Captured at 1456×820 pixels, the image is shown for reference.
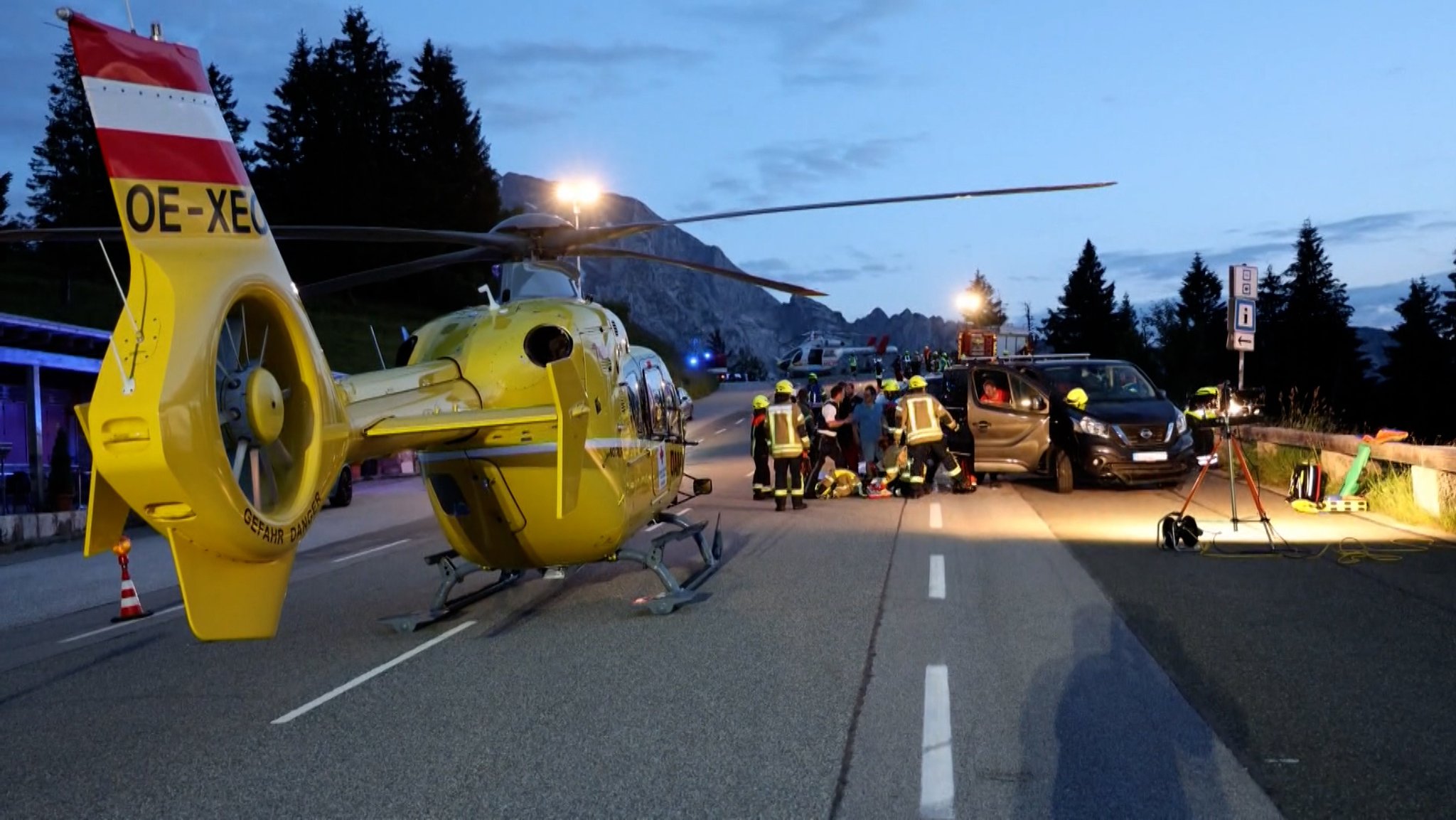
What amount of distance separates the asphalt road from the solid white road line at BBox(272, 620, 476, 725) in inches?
1.4

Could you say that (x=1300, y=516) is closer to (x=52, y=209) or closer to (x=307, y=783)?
(x=307, y=783)

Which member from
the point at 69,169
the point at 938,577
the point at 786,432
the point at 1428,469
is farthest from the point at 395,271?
the point at 69,169

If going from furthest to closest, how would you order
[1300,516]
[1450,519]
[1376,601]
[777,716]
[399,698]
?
[1300,516] < [1450,519] < [1376,601] < [399,698] < [777,716]

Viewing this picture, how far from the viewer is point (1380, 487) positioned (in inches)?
625

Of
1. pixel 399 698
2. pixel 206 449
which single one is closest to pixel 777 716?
pixel 399 698

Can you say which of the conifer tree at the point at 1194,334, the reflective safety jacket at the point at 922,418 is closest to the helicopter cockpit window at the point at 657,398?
the reflective safety jacket at the point at 922,418

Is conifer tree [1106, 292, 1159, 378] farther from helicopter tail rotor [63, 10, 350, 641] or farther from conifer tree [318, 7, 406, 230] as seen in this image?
helicopter tail rotor [63, 10, 350, 641]

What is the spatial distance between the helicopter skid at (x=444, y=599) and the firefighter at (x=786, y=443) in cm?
802

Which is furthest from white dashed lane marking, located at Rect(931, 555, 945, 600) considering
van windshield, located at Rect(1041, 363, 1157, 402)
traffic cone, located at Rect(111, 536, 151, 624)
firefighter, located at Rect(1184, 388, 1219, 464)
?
van windshield, located at Rect(1041, 363, 1157, 402)

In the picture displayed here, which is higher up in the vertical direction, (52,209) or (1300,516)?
(52,209)

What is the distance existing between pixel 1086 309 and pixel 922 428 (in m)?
90.1

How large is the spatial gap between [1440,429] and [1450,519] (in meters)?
70.1

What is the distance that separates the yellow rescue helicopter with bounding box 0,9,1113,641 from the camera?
5.39 meters

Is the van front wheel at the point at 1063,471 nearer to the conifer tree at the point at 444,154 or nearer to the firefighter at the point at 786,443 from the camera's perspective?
the firefighter at the point at 786,443
